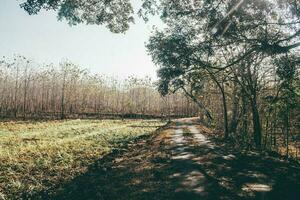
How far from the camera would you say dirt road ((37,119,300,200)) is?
11.2 meters

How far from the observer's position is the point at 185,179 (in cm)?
1301

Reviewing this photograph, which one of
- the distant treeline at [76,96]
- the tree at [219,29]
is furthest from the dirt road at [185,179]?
the distant treeline at [76,96]

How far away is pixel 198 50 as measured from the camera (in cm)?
1902

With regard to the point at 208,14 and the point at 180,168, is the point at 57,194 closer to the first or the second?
the point at 180,168

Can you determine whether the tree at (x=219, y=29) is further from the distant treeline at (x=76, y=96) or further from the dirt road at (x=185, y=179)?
the distant treeline at (x=76, y=96)

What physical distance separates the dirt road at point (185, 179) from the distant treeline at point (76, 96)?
68.1 meters

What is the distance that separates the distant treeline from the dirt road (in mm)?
68097

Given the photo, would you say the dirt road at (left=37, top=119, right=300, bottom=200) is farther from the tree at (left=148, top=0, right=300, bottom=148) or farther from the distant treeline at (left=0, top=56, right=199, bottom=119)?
the distant treeline at (left=0, top=56, right=199, bottom=119)

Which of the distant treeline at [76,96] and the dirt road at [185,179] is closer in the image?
the dirt road at [185,179]

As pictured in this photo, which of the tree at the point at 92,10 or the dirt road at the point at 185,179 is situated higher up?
the tree at the point at 92,10

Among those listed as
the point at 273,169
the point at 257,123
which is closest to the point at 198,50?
the point at 273,169

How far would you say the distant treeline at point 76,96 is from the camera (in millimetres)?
91375

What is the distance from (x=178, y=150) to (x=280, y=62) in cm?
777

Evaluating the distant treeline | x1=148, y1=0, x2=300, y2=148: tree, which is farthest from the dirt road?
the distant treeline
